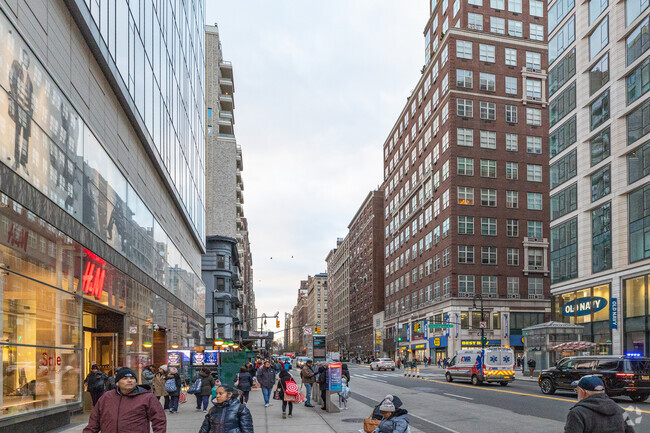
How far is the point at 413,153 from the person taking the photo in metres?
95.9

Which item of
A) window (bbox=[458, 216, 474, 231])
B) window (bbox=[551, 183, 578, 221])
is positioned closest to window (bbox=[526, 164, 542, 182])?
window (bbox=[458, 216, 474, 231])

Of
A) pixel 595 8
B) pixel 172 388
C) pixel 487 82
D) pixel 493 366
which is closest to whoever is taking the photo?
pixel 172 388

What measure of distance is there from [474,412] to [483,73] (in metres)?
68.9

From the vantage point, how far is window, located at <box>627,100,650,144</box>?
41250 mm

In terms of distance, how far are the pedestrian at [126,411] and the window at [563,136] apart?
50557 millimetres

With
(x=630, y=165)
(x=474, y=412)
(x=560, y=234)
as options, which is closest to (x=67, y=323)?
(x=474, y=412)

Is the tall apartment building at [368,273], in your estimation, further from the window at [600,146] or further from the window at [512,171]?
the window at [600,146]

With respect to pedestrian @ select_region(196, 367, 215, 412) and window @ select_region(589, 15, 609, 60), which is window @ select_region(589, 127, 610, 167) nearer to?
window @ select_region(589, 15, 609, 60)

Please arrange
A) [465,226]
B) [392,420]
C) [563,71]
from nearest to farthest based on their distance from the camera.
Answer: [392,420] < [563,71] < [465,226]

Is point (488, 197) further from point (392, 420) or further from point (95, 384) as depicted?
point (392, 420)

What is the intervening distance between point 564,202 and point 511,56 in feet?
122

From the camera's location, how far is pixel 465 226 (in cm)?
7800

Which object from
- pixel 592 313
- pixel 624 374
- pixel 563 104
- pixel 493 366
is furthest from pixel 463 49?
pixel 624 374

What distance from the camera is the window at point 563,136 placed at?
5200 cm
